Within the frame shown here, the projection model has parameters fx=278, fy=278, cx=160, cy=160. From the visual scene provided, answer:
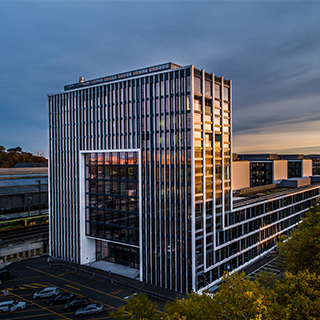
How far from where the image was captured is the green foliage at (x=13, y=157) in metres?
166

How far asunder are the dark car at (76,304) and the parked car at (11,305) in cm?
695

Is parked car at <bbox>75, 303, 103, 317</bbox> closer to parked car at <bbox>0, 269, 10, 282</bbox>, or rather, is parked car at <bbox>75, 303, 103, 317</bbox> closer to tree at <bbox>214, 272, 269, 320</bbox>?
parked car at <bbox>0, 269, 10, 282</bbox>

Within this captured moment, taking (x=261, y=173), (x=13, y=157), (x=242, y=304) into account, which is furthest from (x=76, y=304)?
(x=13, y=157)

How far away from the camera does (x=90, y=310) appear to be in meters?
41.4

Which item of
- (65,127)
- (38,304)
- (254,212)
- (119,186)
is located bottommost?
(38,304)

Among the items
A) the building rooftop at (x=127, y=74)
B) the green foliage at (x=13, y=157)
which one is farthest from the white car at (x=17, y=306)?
the green foliage at (x=13, y=157)

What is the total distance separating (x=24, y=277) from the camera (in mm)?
55250

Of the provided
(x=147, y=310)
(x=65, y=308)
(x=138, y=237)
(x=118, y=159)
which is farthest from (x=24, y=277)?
(x=147, y=310)

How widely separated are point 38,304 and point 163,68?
4556cm

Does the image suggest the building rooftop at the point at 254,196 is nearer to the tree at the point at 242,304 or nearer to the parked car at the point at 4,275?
the tree at the point at 242,304

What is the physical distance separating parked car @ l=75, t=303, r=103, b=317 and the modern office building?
1070 cm

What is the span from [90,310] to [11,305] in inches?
493

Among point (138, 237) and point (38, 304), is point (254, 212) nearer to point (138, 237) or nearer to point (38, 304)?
point (138, 237)

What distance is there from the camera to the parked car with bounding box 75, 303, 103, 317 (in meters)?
41.0
